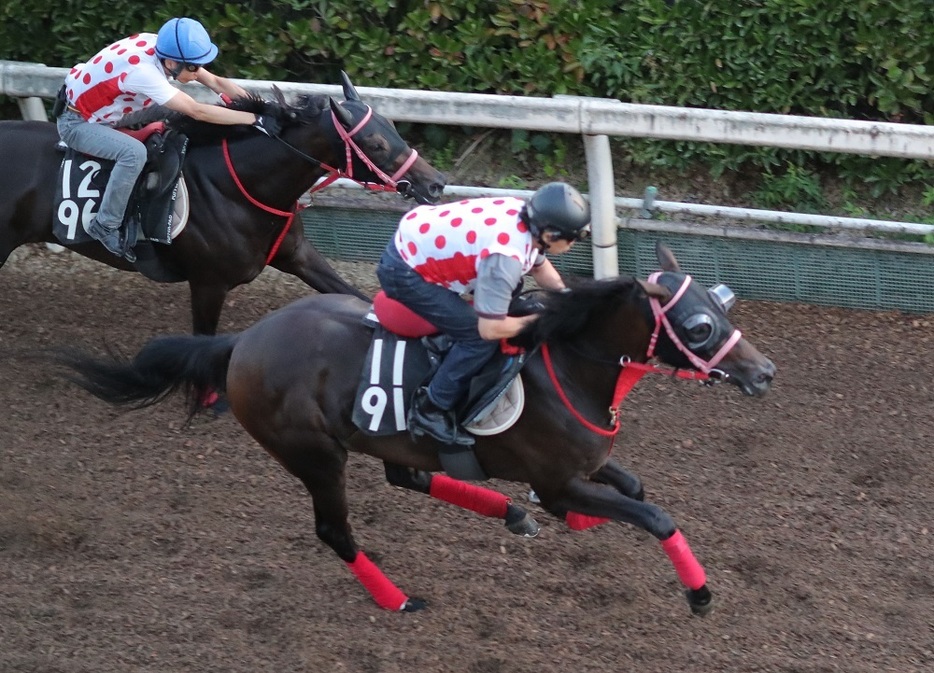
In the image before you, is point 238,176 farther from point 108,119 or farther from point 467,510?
point 467,510

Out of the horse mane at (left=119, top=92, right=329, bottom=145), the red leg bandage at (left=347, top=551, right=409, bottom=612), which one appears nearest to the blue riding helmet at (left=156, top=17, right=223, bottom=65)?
the horse mane at (left=119, top=92, right=329, bottom=145)

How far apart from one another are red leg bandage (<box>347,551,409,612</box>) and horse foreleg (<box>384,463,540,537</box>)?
1.43ft

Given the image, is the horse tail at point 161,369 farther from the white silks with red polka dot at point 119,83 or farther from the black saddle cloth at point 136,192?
the white silks with red polka dot at point 119,83

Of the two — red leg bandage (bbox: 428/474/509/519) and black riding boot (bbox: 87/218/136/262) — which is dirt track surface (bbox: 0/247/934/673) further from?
black riding boot (bbox: 87/218/136/262)

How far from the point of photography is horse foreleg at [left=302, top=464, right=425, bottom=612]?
4867 mm

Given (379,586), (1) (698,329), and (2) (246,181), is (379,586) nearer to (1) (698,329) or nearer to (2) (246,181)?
(1) (698,329)

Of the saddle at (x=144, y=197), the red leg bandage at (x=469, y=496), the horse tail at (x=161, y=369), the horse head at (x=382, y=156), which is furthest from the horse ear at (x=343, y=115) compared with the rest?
the red leg bandage at (x=469, y=496)

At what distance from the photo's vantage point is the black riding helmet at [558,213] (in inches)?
157

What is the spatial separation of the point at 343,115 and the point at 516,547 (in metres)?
2.30

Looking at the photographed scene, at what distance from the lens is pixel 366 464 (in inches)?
236

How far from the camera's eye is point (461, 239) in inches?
165

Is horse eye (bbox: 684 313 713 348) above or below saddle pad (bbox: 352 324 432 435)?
above

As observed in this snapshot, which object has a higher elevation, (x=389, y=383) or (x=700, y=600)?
(x=389, y=383)

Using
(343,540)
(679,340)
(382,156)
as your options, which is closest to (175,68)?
(382,156)
